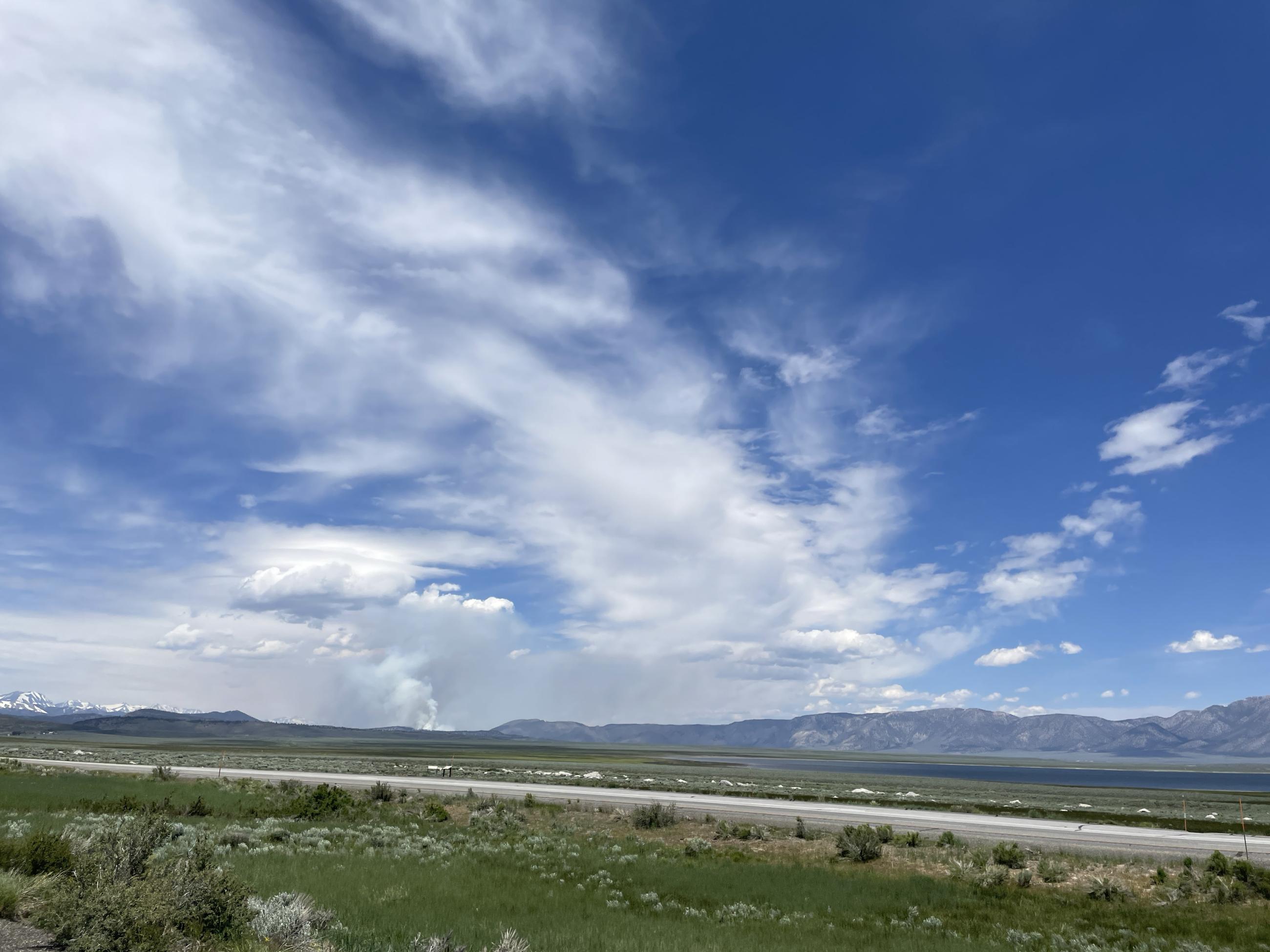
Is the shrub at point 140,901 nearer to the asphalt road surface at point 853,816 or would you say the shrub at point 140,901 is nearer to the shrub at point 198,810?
the shrub at point 198,810

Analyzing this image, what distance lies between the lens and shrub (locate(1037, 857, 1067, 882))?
2561 centimetres

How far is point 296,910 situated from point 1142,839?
127 ft

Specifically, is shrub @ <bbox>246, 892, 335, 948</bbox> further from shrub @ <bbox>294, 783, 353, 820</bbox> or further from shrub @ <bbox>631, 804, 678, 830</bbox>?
shrub @ <bbox>631, 804, 678, 830</bbox>

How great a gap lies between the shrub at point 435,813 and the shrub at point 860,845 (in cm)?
2028

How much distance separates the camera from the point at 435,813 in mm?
39219

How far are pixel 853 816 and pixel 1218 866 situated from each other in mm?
19191

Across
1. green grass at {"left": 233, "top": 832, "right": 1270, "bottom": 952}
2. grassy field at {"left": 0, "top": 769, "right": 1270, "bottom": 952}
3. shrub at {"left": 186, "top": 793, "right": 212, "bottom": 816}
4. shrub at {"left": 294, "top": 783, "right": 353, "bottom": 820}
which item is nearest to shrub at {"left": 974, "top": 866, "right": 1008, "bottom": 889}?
grassy field at {"left": 0, "top": 769, "right": 1270, "bottom": 952}

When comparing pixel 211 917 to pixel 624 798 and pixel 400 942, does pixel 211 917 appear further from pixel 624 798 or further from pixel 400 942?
pixel 624 798

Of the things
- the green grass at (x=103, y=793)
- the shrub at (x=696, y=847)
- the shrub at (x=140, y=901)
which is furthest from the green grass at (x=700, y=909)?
the green grass at (x=103, y=793)

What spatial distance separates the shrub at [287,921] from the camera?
37.8ft

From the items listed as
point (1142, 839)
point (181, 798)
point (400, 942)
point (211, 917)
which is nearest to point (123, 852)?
point (211, 917)

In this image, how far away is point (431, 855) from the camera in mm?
26484

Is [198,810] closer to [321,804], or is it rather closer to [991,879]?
[321,804]

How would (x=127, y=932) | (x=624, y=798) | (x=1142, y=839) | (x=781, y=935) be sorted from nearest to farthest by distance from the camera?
(x=127, y=932), (x=781, y=935), (x=1142, y=839), (x=624, y=798)
